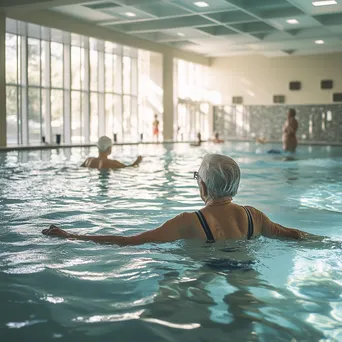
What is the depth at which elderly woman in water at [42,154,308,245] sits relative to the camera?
394 centimetres

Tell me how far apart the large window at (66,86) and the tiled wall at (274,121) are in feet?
27.0

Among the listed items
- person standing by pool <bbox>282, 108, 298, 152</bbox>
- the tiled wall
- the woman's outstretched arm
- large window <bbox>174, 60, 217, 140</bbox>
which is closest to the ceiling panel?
person standing by pool <bbox>282, 108, 298, 152</bbox>

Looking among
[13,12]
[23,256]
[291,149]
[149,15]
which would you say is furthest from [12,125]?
[23,256]

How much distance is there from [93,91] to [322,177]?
19985 millimetres

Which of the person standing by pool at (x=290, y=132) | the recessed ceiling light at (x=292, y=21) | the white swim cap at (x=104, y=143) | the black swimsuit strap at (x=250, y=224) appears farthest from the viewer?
the recessed ceiling light at (x=292, y=21)

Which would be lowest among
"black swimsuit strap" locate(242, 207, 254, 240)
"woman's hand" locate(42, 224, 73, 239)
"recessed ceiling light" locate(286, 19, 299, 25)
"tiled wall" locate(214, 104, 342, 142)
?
"woman's hand" locate(42, 224, 73, 239)

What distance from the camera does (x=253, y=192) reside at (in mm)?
9133

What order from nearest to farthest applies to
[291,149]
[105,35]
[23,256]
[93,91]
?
[23,256], [291,149], [105,35], [93,91]

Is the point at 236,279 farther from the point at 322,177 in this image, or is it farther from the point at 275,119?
the point at 275,119

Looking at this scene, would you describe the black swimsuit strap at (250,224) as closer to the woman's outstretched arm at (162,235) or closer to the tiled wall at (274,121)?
the woman's outstretched arm at (162,235)

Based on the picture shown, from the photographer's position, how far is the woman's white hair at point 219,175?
391 cm

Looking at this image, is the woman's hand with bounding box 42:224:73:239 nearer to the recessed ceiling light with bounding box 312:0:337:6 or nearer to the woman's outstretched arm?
the woman's outstretched arm

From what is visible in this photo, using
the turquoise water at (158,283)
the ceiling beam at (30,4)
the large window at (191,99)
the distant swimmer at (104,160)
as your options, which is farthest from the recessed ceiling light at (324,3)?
the large window at (191,99)

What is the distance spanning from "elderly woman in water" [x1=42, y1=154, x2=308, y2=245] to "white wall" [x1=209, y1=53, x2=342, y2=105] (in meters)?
33.1
